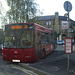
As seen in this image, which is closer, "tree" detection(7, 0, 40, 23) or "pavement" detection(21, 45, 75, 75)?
"pavement" detection(21, 45, 75, 75)

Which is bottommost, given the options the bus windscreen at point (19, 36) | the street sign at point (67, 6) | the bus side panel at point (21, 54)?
the bus side panel at point (21, 54)

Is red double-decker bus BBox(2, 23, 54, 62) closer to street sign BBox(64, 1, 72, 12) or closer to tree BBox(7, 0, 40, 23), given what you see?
street sign BBox(64, 1, 72, 12)

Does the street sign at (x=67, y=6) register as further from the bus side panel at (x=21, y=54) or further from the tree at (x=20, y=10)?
the tree at (x=20, y=10)

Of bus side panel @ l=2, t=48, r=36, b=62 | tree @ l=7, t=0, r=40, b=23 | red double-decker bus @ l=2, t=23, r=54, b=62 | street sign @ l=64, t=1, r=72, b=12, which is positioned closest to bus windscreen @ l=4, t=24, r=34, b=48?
red double-decker bus @ l=2, t=23, r=54, b=62

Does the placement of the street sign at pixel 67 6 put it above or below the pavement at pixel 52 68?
above

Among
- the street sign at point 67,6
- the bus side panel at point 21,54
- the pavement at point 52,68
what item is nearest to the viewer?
the pavement at point 52,68

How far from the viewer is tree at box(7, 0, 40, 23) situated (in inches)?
689

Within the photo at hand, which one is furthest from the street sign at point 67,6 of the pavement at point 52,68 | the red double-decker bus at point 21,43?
the pavement at point 52,68

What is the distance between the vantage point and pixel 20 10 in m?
17.8

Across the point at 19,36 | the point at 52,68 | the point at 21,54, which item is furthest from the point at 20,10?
the point at 52,68

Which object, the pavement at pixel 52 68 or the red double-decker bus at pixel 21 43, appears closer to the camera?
the pavement at pixel 52 68

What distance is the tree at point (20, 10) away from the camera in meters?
17.5

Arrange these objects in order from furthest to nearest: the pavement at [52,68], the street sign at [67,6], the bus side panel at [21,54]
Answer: the bus side panel at [21,54] < the street sign at [67,6] < the pavement at [52,68]

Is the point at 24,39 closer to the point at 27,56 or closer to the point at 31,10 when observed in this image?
the point at 27,56
